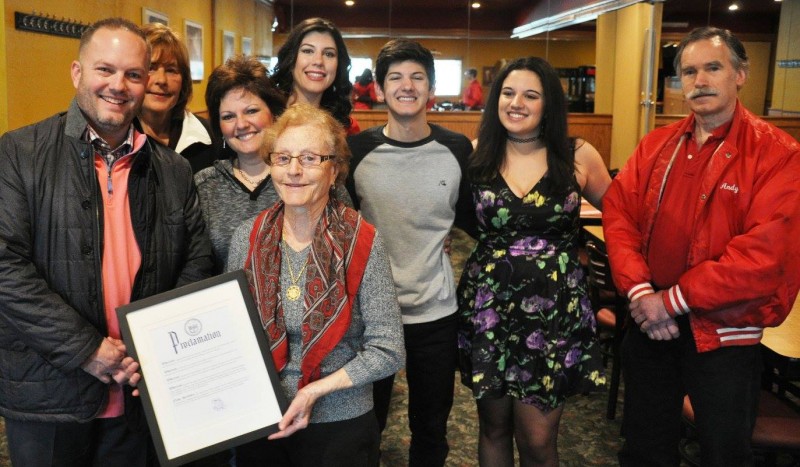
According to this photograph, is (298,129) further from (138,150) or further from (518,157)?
(518,157)

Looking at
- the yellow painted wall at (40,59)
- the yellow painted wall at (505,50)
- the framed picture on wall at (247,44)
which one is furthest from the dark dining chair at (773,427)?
the framed picture on wall at (247,44)

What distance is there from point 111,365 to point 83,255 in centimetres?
31

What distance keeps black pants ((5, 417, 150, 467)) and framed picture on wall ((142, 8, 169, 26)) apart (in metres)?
6.02

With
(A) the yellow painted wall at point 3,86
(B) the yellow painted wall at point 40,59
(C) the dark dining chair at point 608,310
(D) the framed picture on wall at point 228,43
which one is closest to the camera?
(C) the dark dining chair at point 608,310

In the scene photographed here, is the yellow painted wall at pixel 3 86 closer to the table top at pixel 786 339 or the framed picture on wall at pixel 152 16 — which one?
the framed picture on wall at pixel 152 16

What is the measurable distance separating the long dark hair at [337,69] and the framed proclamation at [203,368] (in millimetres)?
1189

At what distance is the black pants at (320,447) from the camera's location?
1999mm

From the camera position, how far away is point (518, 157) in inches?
103

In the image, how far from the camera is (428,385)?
8.70 feet

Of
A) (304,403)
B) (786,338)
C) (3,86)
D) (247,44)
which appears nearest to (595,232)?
(786,338)

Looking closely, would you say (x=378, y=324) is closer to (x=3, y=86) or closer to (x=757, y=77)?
(x=3, y=86)

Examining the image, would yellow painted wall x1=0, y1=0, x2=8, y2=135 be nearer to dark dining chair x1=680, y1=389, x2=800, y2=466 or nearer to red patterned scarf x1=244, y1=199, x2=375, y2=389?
red patterned scarf x1=244, y1=199, x2=375, y2=389

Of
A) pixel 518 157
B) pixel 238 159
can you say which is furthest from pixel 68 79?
pixel 518 157

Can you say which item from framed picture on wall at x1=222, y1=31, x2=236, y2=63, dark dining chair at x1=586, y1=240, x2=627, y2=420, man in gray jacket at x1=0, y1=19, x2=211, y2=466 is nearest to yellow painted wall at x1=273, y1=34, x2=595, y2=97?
framed picture on wall at x1=222, y1=31, x2=236, y2=63
